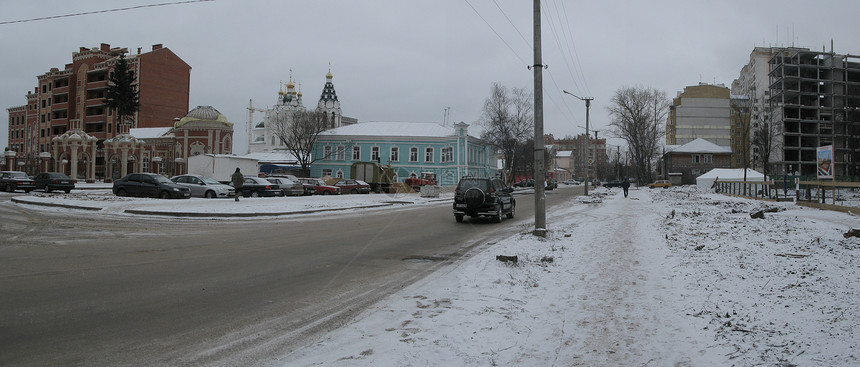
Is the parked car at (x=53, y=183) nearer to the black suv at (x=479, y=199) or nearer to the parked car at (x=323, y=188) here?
the parked car at (x=323, y=188)

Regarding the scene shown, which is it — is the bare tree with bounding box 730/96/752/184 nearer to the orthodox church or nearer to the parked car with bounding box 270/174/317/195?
the parked car with bounding box 270/174/317/195

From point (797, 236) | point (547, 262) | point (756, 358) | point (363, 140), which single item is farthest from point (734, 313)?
point (363, 140)

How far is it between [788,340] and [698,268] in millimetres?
3959

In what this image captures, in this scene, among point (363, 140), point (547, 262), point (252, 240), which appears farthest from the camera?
point (363, 140)

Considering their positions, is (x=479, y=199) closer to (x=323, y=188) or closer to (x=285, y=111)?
(x=323, y=188)

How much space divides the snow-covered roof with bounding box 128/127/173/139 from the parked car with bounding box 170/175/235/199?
4924 centimetres

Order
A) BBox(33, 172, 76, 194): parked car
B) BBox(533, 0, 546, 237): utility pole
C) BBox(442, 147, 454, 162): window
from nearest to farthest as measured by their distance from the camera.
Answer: BBox(533, 0, 546, 237): utility pole, BBox(33, 172, 76, 194): parked car, BBox(442, 147, 454, 162): window

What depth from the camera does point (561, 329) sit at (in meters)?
5.34

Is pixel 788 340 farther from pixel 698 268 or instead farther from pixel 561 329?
pixel 698 268

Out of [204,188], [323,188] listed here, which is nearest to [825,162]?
[204,188]

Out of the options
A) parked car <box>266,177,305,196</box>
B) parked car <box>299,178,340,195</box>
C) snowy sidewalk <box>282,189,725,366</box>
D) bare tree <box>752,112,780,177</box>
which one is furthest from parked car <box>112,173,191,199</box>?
bare tree <box>752,112,780,177</box>

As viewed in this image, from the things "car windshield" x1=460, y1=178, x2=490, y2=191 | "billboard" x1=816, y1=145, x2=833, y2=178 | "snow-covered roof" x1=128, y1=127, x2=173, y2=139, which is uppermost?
"snow-covered roof" x1=128, y1=127, x2=173, y2=139

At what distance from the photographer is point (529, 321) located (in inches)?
220

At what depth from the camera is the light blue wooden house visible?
213ft
